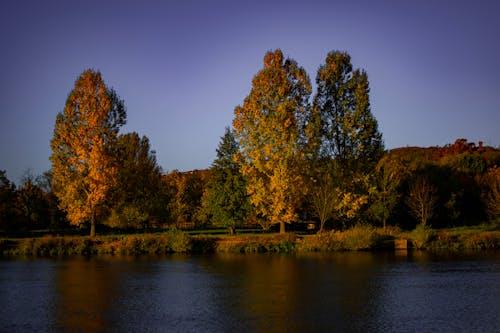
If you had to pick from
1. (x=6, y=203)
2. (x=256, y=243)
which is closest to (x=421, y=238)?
(x=256, y=243)

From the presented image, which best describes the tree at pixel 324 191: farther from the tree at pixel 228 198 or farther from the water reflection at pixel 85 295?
the water reflection at pixel 85 295

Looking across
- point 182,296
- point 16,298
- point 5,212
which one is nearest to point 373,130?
point 182,296

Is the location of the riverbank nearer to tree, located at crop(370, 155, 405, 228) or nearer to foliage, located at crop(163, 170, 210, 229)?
tree, located at crop(370, 155, 405, 228)

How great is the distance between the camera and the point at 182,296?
68.7 ft

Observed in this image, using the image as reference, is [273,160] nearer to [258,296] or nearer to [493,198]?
[258,296]

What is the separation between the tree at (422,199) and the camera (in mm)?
51688

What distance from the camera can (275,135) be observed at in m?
41.5

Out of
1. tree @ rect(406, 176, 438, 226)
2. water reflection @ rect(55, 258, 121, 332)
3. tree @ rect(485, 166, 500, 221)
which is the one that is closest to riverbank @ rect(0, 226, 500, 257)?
water reflection @ rect(55, 258, 121, 332)

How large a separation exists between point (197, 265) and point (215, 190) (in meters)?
22.5

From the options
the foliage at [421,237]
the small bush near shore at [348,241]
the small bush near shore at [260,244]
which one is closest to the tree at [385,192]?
the foliage at [421,237]

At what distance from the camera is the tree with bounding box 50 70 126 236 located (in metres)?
43.5

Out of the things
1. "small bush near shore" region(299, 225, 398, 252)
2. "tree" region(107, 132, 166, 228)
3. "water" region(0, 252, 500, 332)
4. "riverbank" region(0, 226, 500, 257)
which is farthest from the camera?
"tree" region(107, 132, 166, 228)

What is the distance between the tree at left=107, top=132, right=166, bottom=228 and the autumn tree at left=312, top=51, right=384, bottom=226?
17.7 meters

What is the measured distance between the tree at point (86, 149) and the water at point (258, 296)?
11010mm
